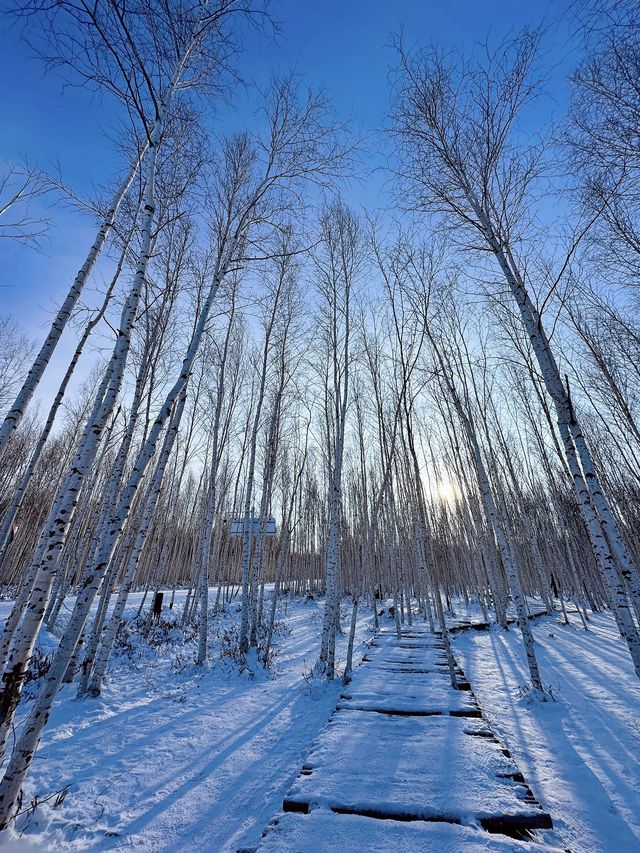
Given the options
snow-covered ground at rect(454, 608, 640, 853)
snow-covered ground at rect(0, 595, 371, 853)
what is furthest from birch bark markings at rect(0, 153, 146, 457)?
snow-covered ground at rect(454, 608, 640, 853)

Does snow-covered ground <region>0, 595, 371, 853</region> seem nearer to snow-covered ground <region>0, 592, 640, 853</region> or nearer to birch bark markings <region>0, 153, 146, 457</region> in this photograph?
snow-covered ground <region>0, 592, 640, 853</region>

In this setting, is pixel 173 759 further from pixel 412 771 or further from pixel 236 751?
pixel 412 771

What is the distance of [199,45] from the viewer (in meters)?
4.38

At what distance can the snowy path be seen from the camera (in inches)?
76.7

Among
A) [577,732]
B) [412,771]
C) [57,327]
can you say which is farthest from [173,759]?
Result: [57,327]

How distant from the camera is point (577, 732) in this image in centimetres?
390

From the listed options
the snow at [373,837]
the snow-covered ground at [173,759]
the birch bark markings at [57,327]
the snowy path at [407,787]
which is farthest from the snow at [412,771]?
the birch bark markings at [57,327]

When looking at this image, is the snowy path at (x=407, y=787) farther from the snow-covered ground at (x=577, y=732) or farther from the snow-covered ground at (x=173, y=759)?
the snow-covered ground at (x=173, y=759)

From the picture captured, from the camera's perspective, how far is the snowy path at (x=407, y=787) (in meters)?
1.95

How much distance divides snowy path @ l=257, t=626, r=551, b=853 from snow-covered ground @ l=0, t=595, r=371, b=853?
0.53 metres

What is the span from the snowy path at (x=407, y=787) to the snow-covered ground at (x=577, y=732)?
1.36ft

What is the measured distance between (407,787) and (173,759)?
2540 millimetres

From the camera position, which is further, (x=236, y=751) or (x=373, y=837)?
(x=236, y=751)

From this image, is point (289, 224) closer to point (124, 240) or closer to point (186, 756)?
point (124, 240)
